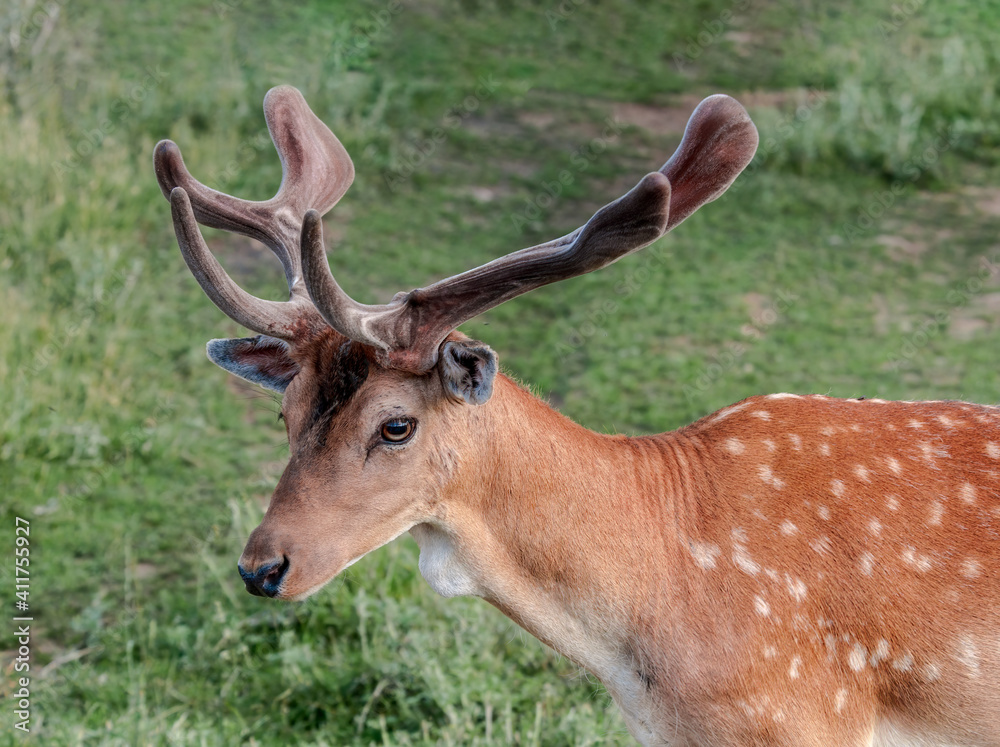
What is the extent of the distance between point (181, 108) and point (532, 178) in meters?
3.16

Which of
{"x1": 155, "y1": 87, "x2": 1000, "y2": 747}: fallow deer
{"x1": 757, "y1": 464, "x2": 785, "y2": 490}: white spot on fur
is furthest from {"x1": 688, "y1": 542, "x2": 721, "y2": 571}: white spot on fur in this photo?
{"x1": 757, "y1": 464, "x2": 785, "y2": 490}: white spot on fur

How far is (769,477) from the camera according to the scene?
3422 mm

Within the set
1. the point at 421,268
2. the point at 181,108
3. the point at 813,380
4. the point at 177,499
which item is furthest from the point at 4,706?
the point at 181,108

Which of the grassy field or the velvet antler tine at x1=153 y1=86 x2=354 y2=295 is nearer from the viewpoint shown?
the velvet antler tine at x1=153 y1=86 x2=354 y2=295

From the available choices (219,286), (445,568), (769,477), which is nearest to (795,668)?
(769,477)

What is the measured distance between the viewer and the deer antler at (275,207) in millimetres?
3121

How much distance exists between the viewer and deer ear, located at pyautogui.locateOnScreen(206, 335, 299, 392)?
3.49m

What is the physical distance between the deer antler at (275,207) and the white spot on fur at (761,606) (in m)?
1.56

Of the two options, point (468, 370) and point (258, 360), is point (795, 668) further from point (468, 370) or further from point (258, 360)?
point (258, 360)

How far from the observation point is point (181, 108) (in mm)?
9531

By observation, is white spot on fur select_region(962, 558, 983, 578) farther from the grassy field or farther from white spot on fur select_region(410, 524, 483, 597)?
the grassy field

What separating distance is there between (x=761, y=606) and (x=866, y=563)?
34 cm

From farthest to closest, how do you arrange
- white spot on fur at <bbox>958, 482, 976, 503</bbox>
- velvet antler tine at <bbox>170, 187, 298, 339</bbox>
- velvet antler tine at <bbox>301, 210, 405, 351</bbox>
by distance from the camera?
white spot on fur at <bbox>958, 482, 976, 503</bbox>
velvet antler tine at <bbox>170, 187, 298, 339</bbox>
velvet antler tine at <bbox>301, 210, 405, 351</bbox>

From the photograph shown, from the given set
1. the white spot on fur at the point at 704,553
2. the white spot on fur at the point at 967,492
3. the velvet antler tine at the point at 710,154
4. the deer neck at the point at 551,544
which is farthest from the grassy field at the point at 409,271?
the velvet antler tine at the point at 710,154
